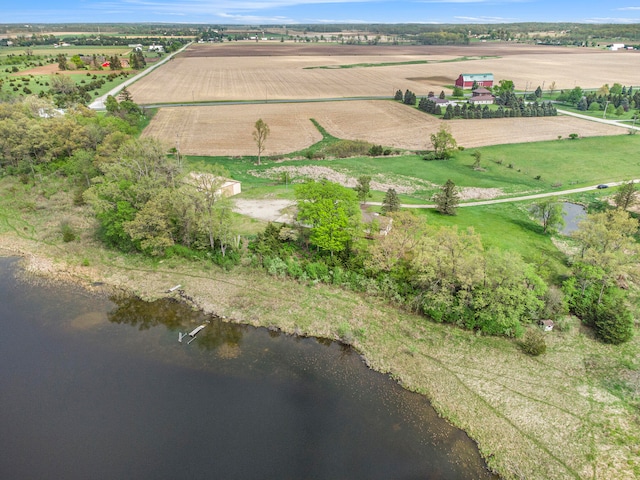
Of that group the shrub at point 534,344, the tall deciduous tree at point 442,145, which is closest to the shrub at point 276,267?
the shrub at point 534,344

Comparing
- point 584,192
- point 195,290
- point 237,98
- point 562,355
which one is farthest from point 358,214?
point 237,98

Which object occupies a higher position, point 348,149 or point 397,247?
point 348,149

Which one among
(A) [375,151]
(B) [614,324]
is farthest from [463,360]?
(A) [375,151]

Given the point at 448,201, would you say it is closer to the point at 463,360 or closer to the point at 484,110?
the point at 463,360

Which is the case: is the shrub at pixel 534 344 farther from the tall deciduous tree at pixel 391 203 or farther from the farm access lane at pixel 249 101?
the farm access lane at pixel 249 101

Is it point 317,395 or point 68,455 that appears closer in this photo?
point 68,455

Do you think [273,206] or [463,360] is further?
[273,206]

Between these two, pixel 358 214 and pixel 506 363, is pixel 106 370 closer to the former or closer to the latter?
pixel 358 214
